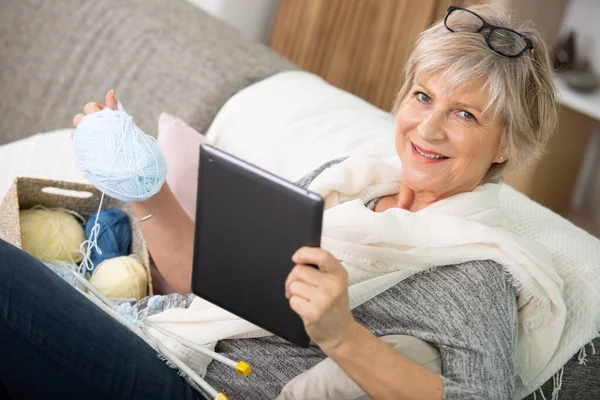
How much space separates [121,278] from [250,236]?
23.9 inches

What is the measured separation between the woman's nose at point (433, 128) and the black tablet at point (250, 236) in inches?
15.7

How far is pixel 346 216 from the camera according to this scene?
4.79 ft

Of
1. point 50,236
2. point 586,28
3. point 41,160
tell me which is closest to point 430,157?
point 50,236

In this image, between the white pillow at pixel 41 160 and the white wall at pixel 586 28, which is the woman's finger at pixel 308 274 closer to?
the white pillow at pixel 41 160

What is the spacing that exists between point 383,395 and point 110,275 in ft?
2.43

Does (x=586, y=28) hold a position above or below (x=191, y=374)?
above

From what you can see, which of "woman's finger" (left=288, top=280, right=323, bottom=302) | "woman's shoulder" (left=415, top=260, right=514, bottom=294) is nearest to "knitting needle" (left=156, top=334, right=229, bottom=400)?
"woman's finger" (left=288, top=280, right=323, bottom=302)

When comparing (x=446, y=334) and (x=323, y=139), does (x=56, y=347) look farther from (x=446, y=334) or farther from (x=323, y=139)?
(x=323, y=139)

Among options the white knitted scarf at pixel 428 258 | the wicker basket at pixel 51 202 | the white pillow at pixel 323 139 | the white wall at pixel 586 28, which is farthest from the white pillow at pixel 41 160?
the white wall at pixel 586 28

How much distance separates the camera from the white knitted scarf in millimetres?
1365

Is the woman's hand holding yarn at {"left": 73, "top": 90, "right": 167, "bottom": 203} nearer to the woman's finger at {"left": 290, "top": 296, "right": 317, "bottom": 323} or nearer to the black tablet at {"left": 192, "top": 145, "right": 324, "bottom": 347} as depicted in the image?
the black tablet at {"left": 192, "top": 145, "right": 324, "bottom": 347}

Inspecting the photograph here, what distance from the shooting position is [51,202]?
1807 millimetres

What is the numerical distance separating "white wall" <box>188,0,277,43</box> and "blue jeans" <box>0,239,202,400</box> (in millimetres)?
1557

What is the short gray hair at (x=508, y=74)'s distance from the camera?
4.48ft
